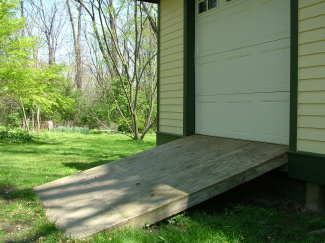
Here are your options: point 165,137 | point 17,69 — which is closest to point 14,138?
point 17,69

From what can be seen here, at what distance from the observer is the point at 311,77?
486 cm

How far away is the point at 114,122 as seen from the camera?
81.1 feet

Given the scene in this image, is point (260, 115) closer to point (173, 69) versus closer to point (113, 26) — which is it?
point (173, 69)

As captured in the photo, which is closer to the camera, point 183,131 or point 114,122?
point 183,131

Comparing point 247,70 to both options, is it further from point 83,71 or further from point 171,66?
point 83,71

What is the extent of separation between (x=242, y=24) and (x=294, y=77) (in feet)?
6.08

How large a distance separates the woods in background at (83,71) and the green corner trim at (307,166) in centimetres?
Result: 1052

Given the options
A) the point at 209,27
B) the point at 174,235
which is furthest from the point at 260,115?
the point at 174,235

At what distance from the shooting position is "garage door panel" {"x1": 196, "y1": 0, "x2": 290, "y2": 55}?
5816 millimetres

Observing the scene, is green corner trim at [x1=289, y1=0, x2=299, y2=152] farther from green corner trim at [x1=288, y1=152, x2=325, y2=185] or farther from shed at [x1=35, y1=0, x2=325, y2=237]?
green corner trim at [x1=288, y1=152, x2=325, y2=185]

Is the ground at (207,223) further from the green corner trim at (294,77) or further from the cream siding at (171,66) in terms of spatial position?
the cream siding at (171,66)

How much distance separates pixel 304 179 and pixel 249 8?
9.36 ft

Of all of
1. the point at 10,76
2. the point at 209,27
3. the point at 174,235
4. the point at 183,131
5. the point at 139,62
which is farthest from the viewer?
the point at 139,62

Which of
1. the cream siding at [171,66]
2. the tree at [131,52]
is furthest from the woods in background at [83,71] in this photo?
the cream siding at [171,66]
